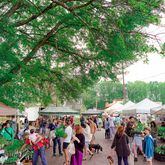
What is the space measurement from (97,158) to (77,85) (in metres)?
5.89

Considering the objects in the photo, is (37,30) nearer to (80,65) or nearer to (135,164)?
(80,65)

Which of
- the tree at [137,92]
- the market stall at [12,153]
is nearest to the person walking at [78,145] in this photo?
the market stall at [12,153]

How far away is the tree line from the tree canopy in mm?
93428

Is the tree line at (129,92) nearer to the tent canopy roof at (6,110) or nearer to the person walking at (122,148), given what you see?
the tent canopy roof at (6,110)

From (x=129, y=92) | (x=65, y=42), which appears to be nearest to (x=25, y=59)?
(x=65, y=42)

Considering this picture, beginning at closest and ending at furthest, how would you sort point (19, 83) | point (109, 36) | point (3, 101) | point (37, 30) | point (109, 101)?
point (109, 36), point (19, 83), point (3, 101), point (37, 30), point (109, 101)

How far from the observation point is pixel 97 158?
58.1ft

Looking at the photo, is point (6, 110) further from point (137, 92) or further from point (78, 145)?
point (137, 92)

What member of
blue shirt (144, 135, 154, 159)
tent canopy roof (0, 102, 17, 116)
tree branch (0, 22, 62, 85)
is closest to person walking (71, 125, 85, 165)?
blue shirt (144, 135, 154, 159)

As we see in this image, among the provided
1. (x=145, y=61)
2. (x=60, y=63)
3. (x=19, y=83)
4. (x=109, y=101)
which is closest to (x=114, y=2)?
(x=145, y=61)

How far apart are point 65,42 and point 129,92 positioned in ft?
332

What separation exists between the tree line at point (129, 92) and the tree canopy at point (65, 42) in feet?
307

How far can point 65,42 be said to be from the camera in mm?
19516

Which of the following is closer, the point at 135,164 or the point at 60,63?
the point at 135,164
